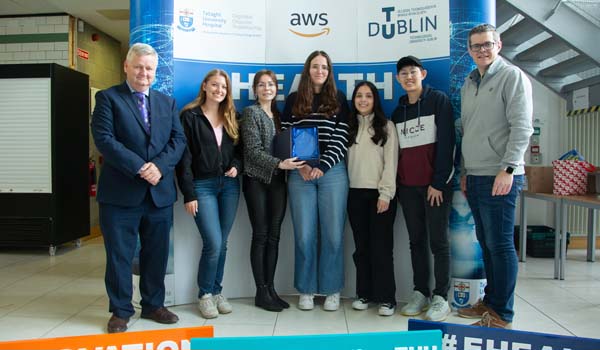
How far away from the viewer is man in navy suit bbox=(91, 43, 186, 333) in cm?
270

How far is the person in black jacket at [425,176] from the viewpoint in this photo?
295 cm

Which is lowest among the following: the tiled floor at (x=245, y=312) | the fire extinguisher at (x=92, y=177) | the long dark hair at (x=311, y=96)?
the tiled floor at (x=245, y=312)

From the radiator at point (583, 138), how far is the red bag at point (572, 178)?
1325 mm

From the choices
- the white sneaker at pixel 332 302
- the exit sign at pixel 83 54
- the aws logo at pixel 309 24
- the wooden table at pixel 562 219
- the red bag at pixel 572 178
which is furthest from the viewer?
the exit sign at pixel 83 54

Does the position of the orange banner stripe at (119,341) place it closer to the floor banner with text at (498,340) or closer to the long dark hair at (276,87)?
the floor banner with text at (498,340)

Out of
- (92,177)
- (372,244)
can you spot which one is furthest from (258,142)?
(92,177)

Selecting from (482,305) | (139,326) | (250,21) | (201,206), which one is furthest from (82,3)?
(482,305)

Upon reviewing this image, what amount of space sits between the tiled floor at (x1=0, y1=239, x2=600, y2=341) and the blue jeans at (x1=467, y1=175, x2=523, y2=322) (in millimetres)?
311

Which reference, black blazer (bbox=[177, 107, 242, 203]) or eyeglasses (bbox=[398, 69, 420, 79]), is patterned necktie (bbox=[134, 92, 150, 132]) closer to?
black blazer (bbox=[177, 107, 242, 203])

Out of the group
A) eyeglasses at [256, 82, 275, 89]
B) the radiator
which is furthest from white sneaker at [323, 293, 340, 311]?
the radiator

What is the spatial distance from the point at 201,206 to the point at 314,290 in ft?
3.06

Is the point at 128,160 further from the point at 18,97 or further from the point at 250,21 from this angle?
the point at 18,97

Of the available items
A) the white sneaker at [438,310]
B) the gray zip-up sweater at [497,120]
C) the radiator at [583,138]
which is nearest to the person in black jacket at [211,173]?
the white sneaker at [438,310]

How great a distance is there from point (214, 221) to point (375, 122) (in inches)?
47.7
